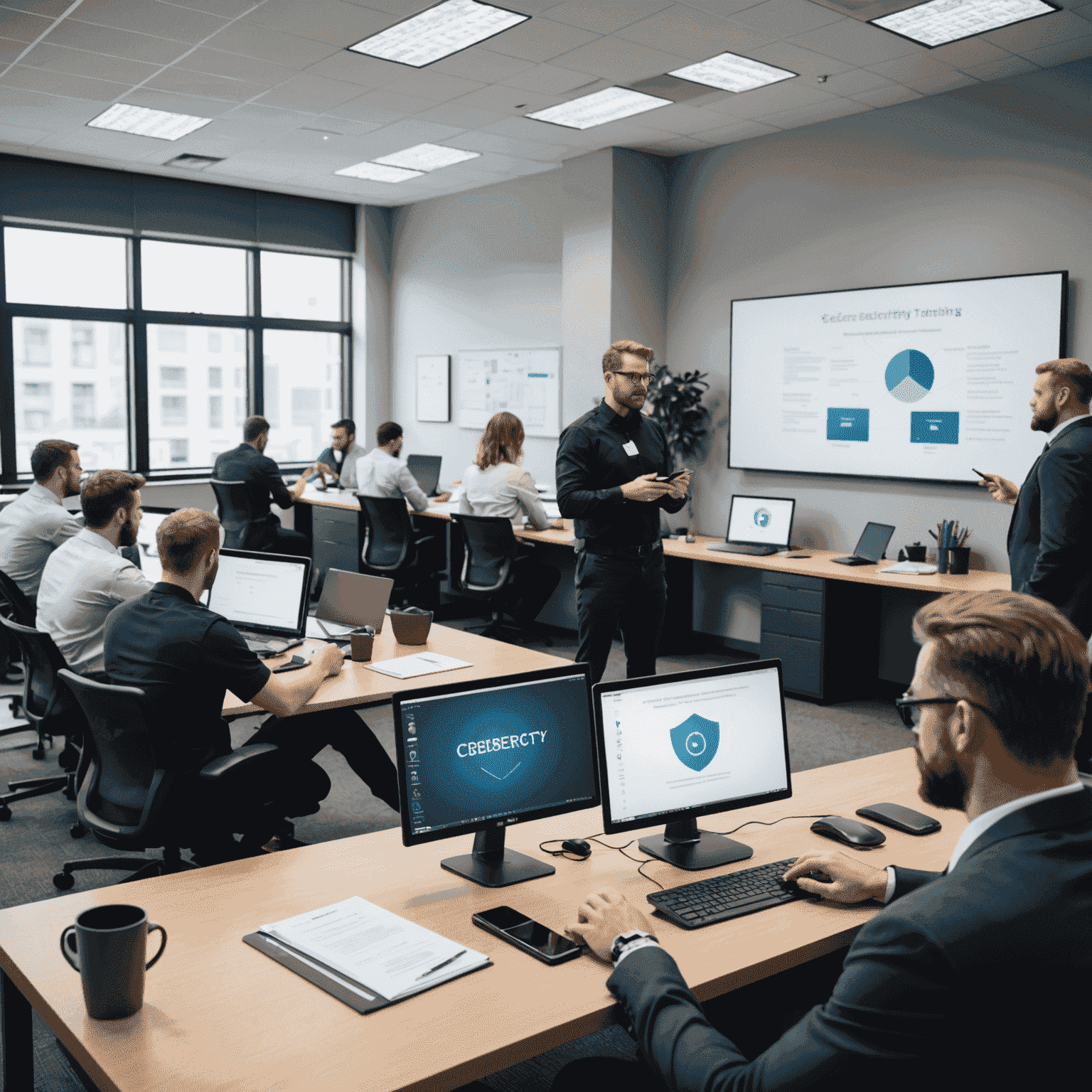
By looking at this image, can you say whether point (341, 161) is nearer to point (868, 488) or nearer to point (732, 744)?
point (868, 488)

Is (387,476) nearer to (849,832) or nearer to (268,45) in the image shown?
(268,45)

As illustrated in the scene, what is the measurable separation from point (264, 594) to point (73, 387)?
5.05 metres

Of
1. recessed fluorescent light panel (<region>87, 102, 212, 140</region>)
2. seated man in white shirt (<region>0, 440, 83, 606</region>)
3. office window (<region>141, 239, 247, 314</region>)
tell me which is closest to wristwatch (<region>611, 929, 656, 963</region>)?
seated man in white shirt (<region>0, 440, 83, 606</region>)

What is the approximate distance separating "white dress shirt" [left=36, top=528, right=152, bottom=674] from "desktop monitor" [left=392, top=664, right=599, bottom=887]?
5.58 ft

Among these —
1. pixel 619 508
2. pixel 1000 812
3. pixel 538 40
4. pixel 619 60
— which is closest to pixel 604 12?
pixel 538 40

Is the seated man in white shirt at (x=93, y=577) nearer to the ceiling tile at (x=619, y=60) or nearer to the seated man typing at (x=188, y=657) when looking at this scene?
the seated man typing at (x=188, y=657)

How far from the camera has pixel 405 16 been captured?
4293 mm

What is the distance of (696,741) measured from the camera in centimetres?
198

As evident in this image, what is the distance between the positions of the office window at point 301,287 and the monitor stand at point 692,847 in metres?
7.53

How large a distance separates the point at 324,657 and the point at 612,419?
4.83 feet

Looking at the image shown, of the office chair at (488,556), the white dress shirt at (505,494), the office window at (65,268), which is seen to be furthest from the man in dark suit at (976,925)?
the office window at (65,268)

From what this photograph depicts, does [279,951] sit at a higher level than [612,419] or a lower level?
lower

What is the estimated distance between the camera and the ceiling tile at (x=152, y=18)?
4.22 meters

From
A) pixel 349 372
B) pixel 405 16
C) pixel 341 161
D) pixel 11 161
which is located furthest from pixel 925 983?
pixel 349 372
